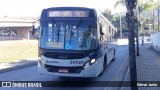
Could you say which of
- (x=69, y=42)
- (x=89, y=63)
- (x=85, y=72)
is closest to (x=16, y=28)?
(x=69, y=42)

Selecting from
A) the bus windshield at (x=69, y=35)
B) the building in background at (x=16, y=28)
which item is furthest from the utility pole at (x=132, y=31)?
the building in background at (x=16, y=28)

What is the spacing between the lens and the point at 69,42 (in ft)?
38.0

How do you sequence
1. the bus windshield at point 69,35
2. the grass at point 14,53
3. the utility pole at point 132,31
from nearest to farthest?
the utility pole at point 132,31 < the bus windshield at point 69,35 < the grass at point 14,53

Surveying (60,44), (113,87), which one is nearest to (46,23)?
(60,44)

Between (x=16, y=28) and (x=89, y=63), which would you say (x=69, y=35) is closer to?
(x=89, y=63)

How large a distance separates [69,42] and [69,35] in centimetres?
27

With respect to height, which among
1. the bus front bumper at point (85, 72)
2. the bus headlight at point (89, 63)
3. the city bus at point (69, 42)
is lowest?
the bus front bumper at point (85, 72)

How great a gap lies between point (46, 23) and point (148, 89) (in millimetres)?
4657

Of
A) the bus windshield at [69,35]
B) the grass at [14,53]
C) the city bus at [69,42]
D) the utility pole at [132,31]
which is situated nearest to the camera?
the utility pole at [132,31]

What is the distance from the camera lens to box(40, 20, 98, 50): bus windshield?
37.9 feet

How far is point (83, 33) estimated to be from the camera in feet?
38.1

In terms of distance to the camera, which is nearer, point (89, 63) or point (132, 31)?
point (132, 31)

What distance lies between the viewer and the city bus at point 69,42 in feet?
37.4

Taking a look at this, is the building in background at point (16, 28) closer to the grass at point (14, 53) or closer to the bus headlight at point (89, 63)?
the grass at point (14, 53)
